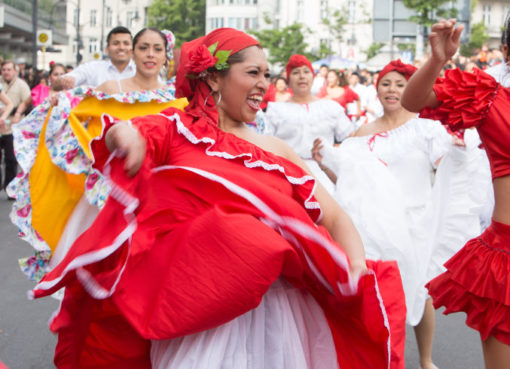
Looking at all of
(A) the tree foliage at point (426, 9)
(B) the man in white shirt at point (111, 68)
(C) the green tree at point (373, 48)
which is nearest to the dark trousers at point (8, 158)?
(B) the man in white shirt at point (111, 68)

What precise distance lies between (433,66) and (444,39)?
0.12 metres

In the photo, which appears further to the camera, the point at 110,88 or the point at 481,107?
the point at 110,88

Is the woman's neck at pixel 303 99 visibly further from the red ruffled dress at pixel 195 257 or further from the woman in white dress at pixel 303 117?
the red ruffled dress at pixel 195 257

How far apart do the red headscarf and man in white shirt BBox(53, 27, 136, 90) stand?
3.73 metres

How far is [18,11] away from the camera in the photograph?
5028cm

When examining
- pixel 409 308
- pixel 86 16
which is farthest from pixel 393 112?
pixel 86 16

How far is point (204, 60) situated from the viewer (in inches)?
109

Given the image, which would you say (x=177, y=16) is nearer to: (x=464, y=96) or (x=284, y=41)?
(x=284, y=41)

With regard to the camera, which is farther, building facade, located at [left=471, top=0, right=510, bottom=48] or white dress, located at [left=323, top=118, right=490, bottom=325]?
building facade, located at [left=471, top=0, right=510, bottom=48]

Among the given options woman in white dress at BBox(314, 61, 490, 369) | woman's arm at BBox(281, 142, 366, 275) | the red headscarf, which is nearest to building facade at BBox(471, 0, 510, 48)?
woman in white dress at BBox(314, 61, 490, 369)

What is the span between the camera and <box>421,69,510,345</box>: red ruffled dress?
302 cm

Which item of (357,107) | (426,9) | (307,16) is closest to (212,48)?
(357,107)

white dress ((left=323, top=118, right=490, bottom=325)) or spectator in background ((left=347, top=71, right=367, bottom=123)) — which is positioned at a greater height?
spectator in background ((left=347, top=71, right=367, bottom=123))

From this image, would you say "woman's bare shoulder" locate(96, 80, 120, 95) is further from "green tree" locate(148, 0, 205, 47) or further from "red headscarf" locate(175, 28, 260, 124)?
"green tree" locate(148, 0, 205, 47)
